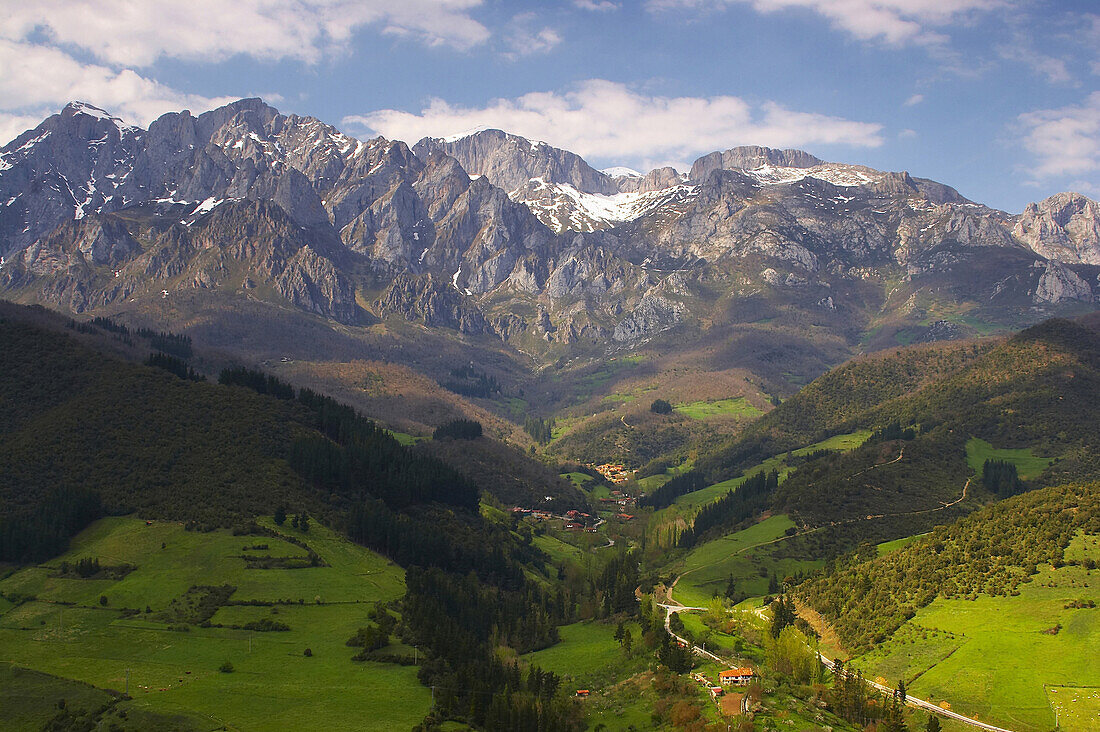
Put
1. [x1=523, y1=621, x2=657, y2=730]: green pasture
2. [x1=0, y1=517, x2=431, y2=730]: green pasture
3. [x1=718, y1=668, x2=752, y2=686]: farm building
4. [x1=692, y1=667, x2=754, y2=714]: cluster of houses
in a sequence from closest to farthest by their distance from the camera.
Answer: [x1=0, y1=517, x2=431, y2=730]: green pasture < [x1=692, y1=667, x2=754, y2=714]: cluster of houses < [x1=523, y1=621, x2=657, y2=730]: green pasture < [x1=718, y1=668, x2=752, y2=686]: farm building

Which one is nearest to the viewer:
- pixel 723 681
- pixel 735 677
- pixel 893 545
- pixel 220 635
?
pixel 735 677

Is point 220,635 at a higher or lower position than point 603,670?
higher

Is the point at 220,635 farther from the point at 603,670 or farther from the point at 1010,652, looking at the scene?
the point at 1010,652

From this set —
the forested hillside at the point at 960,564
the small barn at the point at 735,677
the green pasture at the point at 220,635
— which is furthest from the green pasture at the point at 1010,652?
the green pasture at the point at 220,635

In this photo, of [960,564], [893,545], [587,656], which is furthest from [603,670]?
[893,545]

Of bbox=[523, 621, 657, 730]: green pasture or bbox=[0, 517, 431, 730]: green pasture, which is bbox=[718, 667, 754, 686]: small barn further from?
bbox=[0, 517, 431, 730]: green pasture

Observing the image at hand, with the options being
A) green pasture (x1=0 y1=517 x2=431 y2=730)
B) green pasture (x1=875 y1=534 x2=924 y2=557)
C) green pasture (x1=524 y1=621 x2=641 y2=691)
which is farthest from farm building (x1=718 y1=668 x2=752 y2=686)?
green pasture (x1=875 y1=534 x2=924 y2=557)

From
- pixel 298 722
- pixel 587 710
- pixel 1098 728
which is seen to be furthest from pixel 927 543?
pixel 298 722
